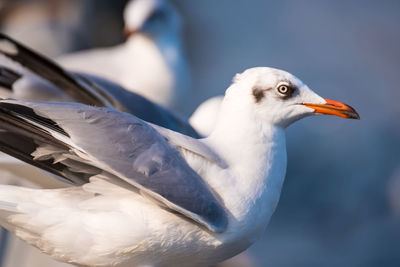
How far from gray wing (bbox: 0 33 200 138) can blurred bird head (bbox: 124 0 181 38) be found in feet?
3.39

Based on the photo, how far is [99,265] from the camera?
1.17m

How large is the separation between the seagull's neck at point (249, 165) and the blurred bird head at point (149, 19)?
5.86 feet

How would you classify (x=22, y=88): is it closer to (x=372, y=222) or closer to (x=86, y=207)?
(x=86, y=207)

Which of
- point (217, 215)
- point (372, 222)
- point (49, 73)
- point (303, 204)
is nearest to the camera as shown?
point (217, 215)

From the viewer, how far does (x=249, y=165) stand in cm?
118

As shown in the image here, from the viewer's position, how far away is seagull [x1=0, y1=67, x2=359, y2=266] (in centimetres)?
109

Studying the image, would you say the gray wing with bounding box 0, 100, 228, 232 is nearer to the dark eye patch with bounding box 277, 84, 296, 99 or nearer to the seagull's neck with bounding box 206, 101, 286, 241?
the seagull's neck with bounding box 206, 101, 286, 241

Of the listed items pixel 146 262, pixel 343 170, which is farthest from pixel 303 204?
pixel 146 262

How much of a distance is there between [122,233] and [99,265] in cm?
9

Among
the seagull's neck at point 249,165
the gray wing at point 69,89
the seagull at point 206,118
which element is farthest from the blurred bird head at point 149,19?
the seagull's neck at point 249,165

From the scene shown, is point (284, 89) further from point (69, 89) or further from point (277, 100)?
point (69, 89)

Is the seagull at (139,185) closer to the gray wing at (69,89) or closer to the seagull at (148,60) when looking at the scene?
the gray wing at (69,89)

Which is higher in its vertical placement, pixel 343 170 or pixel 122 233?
pixel 343 170

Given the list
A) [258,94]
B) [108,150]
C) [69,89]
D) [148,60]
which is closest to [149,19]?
[148,60]
